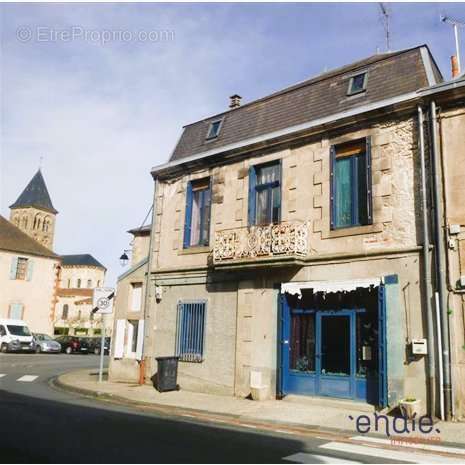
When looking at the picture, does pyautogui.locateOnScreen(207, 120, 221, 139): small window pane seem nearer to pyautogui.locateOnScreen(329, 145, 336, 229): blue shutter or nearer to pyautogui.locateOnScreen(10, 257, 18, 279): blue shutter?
pyautogui.locateOnScreen(329, 145, 336, 229): blue shutter

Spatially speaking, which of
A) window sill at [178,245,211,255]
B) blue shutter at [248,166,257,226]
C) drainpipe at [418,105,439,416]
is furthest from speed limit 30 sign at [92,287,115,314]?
drainpipe at [418,105,439,416]

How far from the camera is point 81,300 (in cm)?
6512

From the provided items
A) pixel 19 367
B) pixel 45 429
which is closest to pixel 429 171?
pixel 45 429

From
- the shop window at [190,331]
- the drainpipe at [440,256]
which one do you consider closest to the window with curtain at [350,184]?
the drainpipe at [440,256]

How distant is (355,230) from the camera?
38.2ft

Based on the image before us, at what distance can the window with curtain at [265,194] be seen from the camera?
13.5 meters

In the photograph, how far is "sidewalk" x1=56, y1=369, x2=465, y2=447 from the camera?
28.8 ft

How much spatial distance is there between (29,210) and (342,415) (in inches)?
3025

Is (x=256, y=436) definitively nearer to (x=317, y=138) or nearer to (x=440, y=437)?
(x=440, y=437)

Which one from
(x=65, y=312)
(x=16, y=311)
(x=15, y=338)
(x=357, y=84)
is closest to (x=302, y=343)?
(x=357, y=84)

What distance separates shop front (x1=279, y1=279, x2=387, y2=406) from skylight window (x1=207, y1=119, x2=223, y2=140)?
5.90 m

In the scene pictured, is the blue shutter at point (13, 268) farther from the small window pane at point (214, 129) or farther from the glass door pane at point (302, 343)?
the glass door pane at point (302, 343)

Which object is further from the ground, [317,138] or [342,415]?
[317,138]

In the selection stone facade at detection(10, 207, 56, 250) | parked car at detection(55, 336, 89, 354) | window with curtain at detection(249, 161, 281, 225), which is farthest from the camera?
stone facade at detection(10, 207, 56, 250)
